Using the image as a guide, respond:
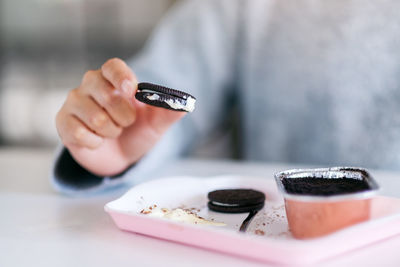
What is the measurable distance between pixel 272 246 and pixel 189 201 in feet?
0.93

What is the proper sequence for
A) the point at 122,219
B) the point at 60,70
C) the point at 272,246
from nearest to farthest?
1. the point at 272,246
2. the point at 122,219
3. the point at 60,70

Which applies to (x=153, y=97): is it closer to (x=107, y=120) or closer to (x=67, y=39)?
(x=107, y=120)

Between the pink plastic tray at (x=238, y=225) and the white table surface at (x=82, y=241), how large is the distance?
1 centimetres

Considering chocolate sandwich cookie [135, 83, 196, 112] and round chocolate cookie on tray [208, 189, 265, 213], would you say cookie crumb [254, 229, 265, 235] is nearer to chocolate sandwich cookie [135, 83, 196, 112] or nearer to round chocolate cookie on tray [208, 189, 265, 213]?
round chocolate cookie on tray [208, 189, 265, 213]

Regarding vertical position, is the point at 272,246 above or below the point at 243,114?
below

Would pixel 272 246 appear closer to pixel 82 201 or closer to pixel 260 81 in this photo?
pixel 82 201

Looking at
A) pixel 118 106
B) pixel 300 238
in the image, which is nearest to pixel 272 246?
pixel 300 238

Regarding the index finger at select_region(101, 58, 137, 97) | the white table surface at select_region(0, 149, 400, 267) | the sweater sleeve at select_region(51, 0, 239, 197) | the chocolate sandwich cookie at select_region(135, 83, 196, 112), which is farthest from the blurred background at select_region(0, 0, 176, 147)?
the chocolate sandwich cookie at select_region(135, 83, 196, 112)

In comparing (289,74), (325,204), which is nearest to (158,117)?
(325,204)

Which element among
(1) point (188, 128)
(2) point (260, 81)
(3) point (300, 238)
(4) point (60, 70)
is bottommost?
(3) point (300, 238)

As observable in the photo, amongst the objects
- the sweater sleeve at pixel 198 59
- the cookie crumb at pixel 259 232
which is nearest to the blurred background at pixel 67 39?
the sweater sleeve at pixel 198 59

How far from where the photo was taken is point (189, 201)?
71 cm

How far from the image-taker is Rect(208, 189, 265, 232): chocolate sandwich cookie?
0.64 meters

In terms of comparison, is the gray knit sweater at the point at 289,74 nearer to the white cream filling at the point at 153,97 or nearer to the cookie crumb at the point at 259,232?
the white cream filling at the point at 153,97
